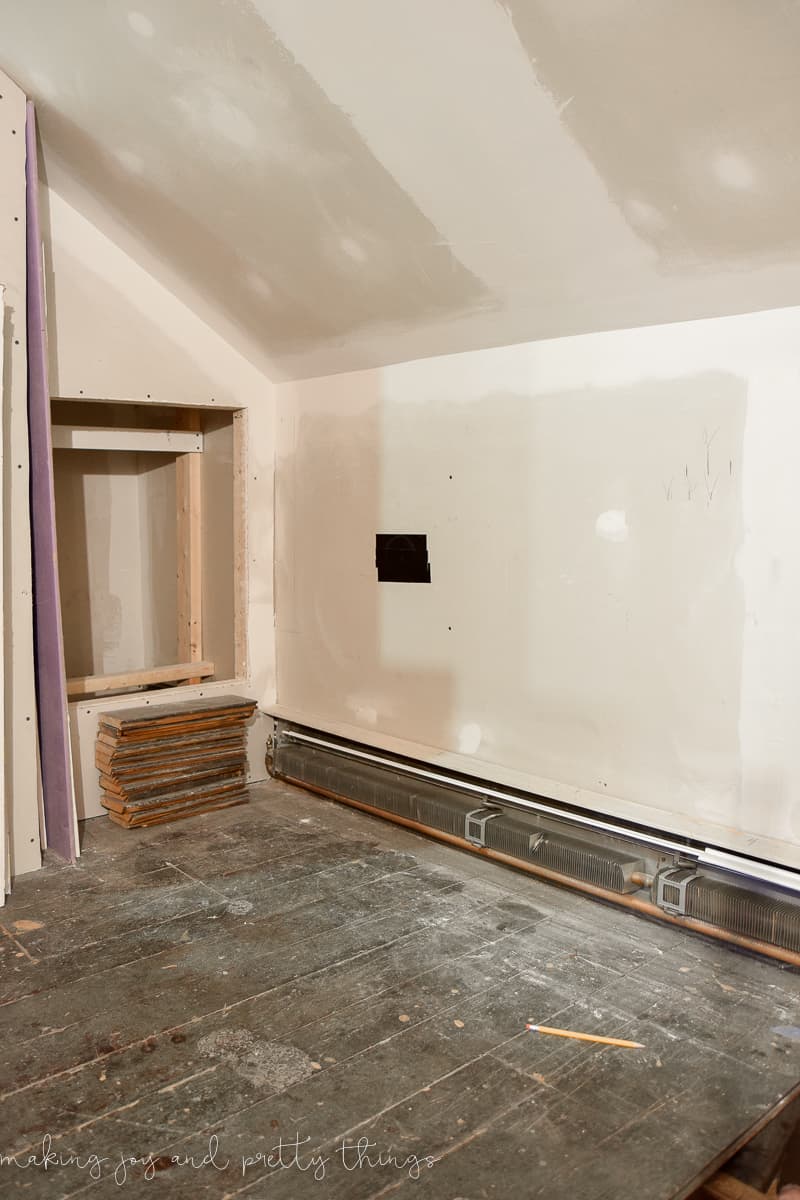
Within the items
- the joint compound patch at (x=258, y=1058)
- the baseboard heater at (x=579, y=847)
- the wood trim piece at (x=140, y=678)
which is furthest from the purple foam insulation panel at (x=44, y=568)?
the joint compound patch at (x=258, y=1058)

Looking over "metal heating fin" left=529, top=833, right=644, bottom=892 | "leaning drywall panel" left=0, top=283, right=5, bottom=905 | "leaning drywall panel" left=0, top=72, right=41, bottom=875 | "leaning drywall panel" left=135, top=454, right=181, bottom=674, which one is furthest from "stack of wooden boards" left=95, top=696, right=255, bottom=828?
"metal heating fin" left=529, top=833, right=644, bottom=892

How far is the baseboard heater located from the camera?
110 inches

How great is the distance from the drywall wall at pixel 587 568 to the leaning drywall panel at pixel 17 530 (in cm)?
→ 132

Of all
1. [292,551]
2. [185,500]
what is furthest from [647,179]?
[185,500]

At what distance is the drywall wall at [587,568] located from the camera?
2805 millimetres

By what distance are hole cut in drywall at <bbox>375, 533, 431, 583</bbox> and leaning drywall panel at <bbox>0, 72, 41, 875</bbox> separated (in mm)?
1363

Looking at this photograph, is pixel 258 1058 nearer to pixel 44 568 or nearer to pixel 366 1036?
pixel 366 1036

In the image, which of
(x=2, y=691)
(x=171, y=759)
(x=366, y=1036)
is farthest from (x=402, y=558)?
(x=366, y=1036)

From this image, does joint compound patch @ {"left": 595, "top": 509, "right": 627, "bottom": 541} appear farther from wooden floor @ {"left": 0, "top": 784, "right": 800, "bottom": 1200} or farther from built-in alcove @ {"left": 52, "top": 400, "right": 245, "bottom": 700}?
built-in alcove @ {"left": 52, "top": 400, "right": 245, "bottom": 700}

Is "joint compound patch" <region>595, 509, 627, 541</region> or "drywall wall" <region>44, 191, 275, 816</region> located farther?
"drywall wall" <region>44, 191, 275, 816</region>

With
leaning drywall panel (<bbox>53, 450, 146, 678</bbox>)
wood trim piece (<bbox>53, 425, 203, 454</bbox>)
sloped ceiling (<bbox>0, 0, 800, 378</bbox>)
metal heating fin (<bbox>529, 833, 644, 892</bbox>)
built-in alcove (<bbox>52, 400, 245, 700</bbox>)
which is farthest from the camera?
leaning drywall panel (<bbox>53, 450, 146, 678</bbox>)

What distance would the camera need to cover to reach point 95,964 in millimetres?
2809

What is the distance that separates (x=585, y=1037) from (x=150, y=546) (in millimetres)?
3653

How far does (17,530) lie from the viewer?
345 centimetres
